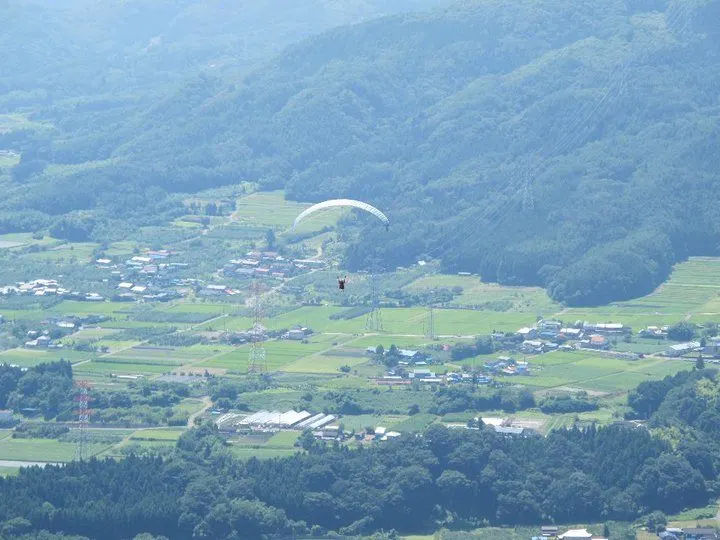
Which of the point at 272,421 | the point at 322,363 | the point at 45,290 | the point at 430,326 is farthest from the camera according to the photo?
the point at 45,290

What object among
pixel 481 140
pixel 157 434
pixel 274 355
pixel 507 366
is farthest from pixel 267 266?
pixel 157 434

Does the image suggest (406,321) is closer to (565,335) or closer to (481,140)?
(565,335)

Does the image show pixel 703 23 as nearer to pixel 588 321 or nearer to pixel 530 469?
pixel 588 321

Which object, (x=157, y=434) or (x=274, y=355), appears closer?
(x=157, y=434)

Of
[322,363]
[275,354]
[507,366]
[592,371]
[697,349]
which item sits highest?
[275,354]

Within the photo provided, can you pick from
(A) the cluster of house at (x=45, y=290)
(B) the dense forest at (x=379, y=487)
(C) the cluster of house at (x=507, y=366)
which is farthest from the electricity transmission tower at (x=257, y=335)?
(B) the dense forest at (x=379, y=487)

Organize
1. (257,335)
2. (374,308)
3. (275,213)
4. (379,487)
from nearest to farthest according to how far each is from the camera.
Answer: (379,487) → (257,335) → (374,308) → (275,213)

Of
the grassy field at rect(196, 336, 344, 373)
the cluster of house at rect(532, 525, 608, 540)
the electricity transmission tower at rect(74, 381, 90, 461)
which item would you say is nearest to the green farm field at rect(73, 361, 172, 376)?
the grassy field at rect(196, 336, 344, 373)

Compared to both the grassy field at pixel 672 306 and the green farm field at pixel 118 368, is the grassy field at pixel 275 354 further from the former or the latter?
→ the grassy field at pixel 672 306
